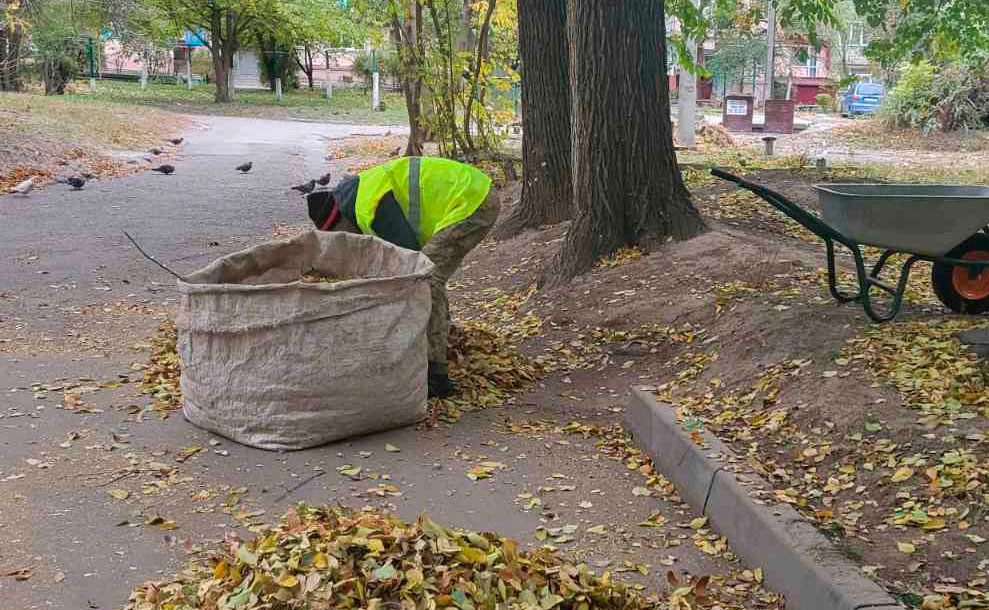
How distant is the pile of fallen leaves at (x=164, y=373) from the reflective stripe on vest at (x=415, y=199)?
4.89 feet

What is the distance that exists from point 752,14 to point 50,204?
9.04 metres

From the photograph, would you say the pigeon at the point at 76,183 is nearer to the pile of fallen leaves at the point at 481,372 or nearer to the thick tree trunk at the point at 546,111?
the thick tree trunk at the point at 546,111

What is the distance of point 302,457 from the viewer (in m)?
5.16

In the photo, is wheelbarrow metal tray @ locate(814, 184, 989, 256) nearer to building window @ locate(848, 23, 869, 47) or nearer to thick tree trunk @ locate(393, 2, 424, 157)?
thick tree trunk @ locate(393, 2, 424, 157)

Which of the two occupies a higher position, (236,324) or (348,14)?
(348,14)

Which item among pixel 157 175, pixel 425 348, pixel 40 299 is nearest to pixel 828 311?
pixel 425 348

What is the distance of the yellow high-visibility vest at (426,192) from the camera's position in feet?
19.3

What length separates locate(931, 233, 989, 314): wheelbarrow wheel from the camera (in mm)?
5680

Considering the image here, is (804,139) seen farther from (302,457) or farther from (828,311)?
(302,457)

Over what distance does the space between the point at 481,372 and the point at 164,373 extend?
6.21 ft

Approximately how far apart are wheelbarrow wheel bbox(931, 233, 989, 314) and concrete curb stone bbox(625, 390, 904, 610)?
1.77m

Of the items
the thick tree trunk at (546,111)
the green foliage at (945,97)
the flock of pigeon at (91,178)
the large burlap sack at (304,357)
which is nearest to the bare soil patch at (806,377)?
the large burlap sack at (304,357)

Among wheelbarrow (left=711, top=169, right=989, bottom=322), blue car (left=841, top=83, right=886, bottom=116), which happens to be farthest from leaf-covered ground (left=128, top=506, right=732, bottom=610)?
blue car (left=841, top=83, right=886, bottom=116)

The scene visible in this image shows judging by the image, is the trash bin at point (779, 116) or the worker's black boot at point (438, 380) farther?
the trash bin at point (779, 116)
